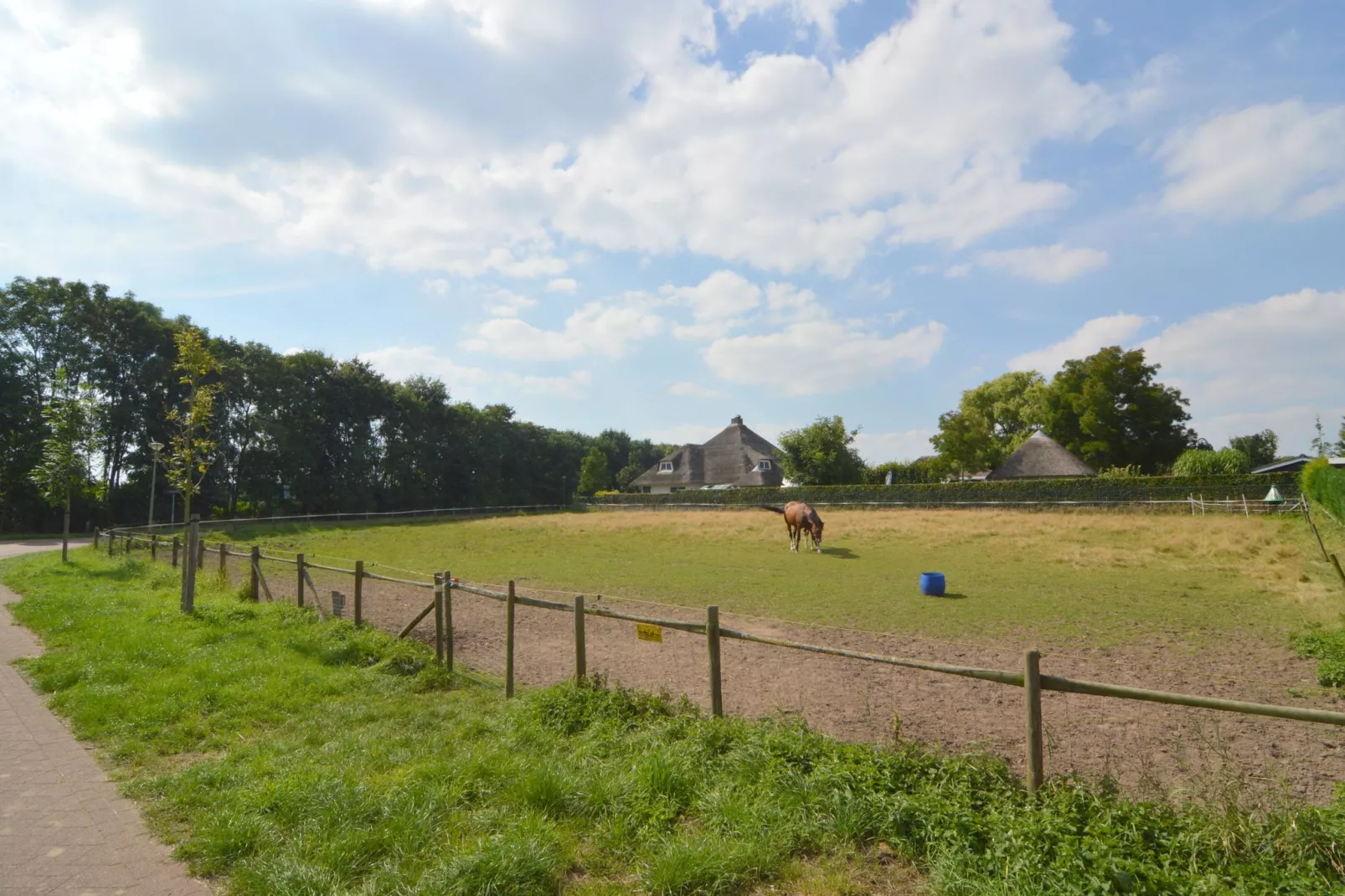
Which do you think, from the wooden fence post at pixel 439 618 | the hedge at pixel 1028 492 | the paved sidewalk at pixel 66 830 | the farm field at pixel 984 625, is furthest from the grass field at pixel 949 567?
the paved sidewalk at pixel 66 830

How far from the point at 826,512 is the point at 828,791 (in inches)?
1341

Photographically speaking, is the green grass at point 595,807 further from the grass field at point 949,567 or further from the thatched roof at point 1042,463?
the thatched roof at point 1042,463

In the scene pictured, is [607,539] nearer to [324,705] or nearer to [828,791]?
[324,705]

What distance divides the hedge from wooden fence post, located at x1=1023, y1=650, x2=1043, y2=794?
112 ft

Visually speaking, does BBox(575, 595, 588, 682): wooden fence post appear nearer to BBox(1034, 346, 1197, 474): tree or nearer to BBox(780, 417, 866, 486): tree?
BBox(780, 417, 866, 486): tree

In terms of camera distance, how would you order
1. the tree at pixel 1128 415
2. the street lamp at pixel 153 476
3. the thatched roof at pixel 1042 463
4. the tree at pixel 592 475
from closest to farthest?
the street lamp at pixel 153 476 < the thatched roof at pixel 1042 463 < the tree at pixel 1128 415 < the tree at pixel 592 475

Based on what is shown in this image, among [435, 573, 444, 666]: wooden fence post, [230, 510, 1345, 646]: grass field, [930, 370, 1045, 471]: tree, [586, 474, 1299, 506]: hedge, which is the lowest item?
[230, 510, 1345, 646]: grass field

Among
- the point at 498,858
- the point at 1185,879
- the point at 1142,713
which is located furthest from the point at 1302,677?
the point at 498,858

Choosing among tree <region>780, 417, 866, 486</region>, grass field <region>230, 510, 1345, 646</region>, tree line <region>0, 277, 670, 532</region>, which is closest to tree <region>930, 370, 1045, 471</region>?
tree <region>780, 417, 866, 486</region>

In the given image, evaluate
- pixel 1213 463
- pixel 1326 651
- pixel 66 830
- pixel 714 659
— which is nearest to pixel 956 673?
pixel 714 659

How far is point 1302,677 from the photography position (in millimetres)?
7934

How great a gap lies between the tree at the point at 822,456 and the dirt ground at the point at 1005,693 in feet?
122

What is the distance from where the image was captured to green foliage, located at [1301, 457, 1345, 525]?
22.6 m

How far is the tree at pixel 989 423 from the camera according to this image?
63.0 meters
